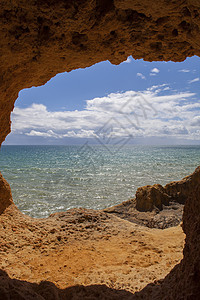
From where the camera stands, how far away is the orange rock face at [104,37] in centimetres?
232

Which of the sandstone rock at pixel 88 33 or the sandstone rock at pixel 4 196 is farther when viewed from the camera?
the sandstone rock at pixel 4 196

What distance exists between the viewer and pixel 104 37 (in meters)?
3.00

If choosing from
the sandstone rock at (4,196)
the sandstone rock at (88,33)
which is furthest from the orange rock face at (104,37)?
the sandstone rock at (4,196)

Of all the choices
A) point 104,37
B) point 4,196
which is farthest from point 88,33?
point 4,196

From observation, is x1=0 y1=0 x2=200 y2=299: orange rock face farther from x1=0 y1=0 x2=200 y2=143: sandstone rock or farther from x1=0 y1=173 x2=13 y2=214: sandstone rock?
x1=0 y1=173 x2=13 y2=214: sandstone rock

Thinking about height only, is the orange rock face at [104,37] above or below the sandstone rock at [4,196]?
above

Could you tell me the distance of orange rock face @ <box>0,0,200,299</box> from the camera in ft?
7.61

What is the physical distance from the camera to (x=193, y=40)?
2623 mm

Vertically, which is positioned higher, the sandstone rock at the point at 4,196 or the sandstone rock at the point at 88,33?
→ the sandstone rock at the point at 88,33

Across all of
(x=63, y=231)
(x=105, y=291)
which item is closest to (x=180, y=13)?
(x=105, y=291)

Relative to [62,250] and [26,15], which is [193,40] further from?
[62,250]

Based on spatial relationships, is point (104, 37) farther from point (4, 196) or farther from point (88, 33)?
point (4, 196)

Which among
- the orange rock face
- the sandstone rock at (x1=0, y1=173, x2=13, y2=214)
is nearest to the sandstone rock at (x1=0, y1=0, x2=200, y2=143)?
the orange rock face

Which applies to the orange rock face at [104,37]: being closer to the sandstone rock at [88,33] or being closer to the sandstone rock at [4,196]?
the sandstone rock at [88,33]
